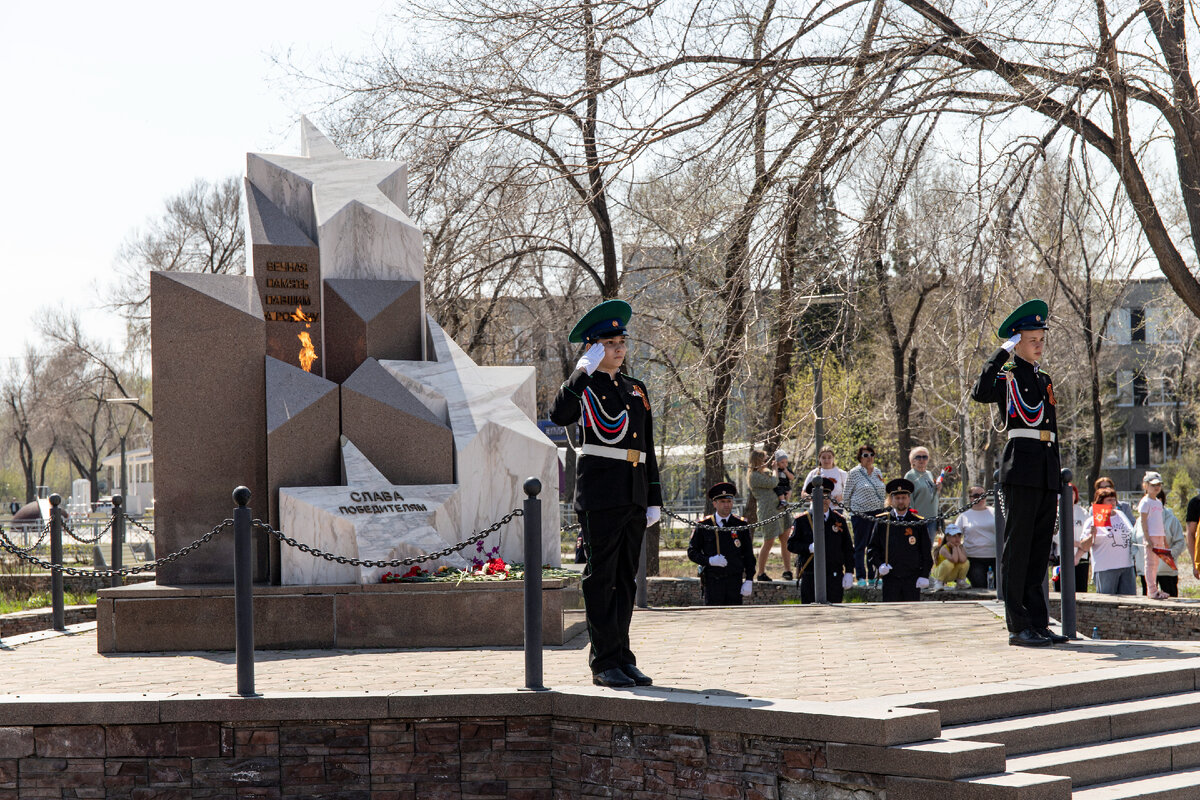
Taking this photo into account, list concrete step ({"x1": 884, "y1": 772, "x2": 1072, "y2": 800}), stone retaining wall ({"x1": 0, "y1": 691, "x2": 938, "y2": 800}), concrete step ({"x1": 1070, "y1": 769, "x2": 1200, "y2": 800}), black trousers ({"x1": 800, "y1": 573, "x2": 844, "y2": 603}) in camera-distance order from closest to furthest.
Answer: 1. concrete step ({"x1": 884, "y1": 772, "x2": 1072, "y2": 800})
2. concrete step ({"x1": 1070, "y1": 769, "x2": 1200, "y2": 800})
3. stone retaining wall ({"x1": 0, "y1": 691, "x2": 938, "y2": 800})
4. black trousers ({"x1": 800, "y1": 573, "x2": 844, "y2": 603})

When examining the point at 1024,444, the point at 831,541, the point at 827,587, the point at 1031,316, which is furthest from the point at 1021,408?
the point at 831,541

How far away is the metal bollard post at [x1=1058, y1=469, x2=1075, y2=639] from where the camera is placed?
320 inches

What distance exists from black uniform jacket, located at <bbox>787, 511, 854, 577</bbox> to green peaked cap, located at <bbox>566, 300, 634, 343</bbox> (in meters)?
6.98

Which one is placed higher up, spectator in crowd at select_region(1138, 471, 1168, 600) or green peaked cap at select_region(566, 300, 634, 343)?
green peaked cap at select_region(566, 300, 634, 343)

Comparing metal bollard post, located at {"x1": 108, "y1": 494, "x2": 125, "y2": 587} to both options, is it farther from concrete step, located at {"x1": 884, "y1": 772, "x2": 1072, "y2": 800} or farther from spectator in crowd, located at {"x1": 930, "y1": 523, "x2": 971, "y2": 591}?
spectator in crowd, located at {"x1": 930, "y1": 523, "x2": 971, "y2": 591}

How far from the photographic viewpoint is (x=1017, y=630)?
321 inches

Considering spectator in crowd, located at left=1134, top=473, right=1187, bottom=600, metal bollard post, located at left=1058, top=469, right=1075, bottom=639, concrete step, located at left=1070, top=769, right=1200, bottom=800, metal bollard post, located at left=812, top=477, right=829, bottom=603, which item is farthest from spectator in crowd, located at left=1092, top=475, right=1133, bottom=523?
concrete step, located at left=1070, top=769, right=1200, bottom=800

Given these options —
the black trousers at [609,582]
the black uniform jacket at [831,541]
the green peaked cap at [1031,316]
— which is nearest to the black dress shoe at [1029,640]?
the green peaked cap at [1031,316]

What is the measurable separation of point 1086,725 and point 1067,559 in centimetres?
235

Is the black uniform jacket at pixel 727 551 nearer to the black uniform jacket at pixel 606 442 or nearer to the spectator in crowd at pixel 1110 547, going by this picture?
the spectator in crowd at pixel 1110 547

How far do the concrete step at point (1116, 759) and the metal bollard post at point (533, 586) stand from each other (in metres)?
2.37

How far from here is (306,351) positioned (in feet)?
33.2

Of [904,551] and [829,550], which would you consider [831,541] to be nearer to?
[829,550]

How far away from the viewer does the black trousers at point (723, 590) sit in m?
12.6
